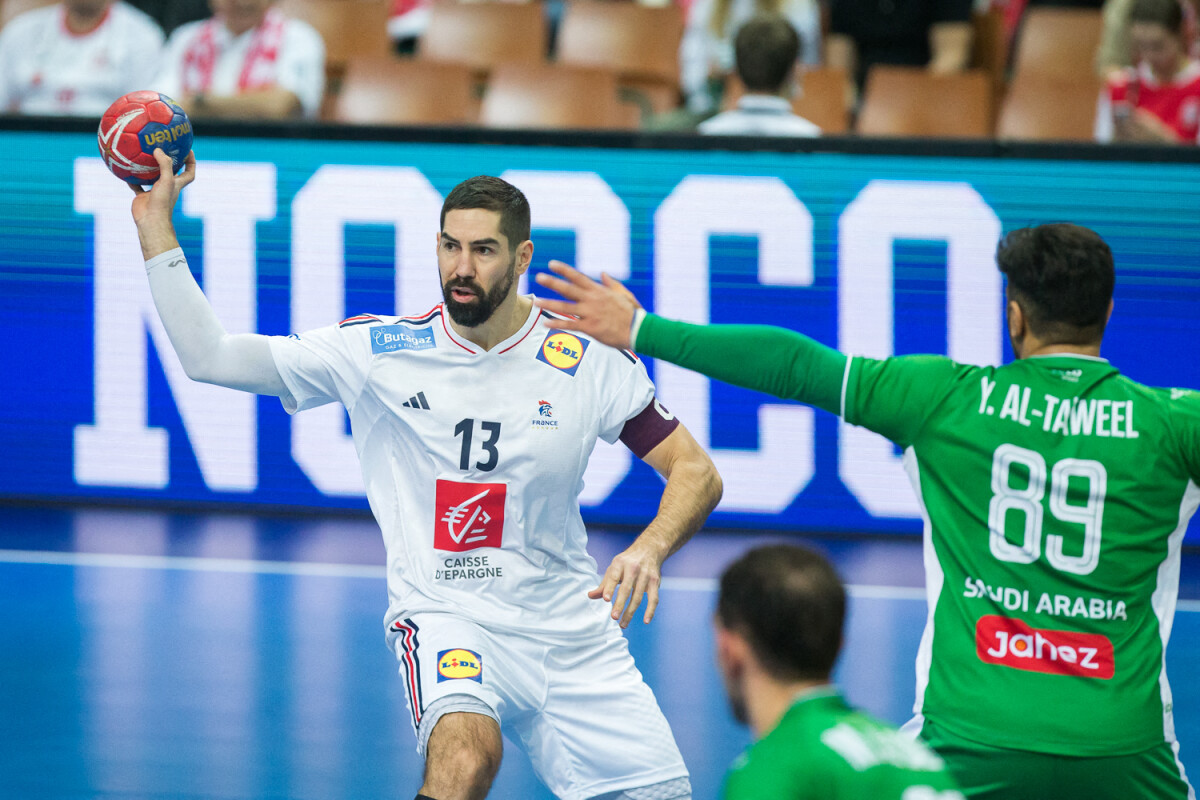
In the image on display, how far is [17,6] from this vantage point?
1082 cm

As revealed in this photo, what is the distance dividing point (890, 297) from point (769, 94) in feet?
4.18

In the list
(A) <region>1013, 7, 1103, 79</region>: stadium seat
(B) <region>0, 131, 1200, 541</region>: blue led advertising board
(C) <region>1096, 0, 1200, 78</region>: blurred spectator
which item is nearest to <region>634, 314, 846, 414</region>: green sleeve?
(B) <region>0, 131, 1200, 541</region>: blue led advertising board

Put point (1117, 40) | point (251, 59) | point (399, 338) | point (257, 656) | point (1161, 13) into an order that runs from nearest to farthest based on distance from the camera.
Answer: point (399, 338), point (257, 656), point (1161, 13), point (251, 59), point (1117, 40)

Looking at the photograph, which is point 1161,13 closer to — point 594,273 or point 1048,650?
point 594,273

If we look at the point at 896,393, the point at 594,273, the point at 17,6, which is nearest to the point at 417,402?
the point at 896,393

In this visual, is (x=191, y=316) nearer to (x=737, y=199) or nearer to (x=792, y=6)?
(x=737, y=199)

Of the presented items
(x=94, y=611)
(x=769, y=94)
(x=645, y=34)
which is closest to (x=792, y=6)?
(x=645, y=34)

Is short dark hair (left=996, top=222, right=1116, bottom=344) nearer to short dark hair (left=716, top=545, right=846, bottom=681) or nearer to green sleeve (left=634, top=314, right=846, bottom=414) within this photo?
green sleeve (left=634, top=314, right=846, bottom=414)

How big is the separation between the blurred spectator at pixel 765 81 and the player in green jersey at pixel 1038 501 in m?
4.61

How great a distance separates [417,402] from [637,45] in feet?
21.0

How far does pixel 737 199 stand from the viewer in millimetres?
7727

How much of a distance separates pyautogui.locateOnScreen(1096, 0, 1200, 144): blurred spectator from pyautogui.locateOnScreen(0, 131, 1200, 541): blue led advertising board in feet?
2.52

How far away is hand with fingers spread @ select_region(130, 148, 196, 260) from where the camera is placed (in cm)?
406

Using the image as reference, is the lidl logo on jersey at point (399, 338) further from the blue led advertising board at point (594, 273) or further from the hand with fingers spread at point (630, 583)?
the blue led advertising board at point (594, 273)
